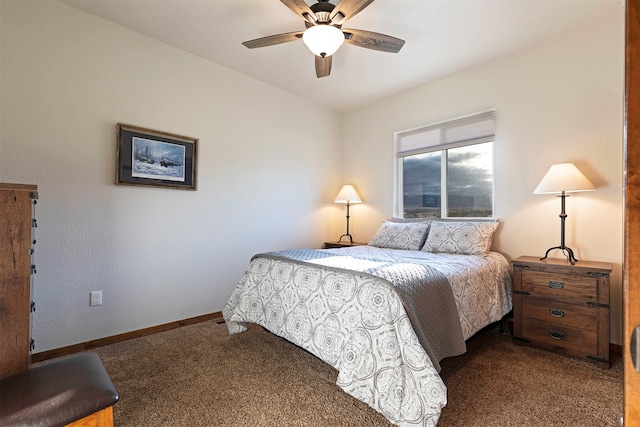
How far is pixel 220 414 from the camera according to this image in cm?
160

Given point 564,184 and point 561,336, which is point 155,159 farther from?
point 561,336

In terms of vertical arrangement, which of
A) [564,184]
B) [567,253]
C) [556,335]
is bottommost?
[556,335]

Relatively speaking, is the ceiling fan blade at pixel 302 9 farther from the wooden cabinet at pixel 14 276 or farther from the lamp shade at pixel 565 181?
the lamp shade at pixel 565 181

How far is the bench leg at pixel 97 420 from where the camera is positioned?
1.04m

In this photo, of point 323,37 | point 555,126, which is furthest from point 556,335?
point 323,37

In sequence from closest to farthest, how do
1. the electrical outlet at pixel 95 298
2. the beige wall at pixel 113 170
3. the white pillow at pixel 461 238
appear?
the beige wall at pixel 113 170
the electrical outlet at pixel 95 298
the white pillow at pixel 461 238

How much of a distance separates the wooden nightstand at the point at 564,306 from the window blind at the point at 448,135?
142 cm

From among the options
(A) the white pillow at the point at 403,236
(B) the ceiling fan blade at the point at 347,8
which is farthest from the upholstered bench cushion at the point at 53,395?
(A) the white pillow at the point at 403,236

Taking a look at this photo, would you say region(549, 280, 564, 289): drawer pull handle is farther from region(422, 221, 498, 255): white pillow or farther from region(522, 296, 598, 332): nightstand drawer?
region(422, 221, 498, 255): white pillow

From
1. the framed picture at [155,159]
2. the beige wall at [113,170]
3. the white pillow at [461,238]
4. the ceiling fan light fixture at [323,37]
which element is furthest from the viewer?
the white pillow at [461,238]

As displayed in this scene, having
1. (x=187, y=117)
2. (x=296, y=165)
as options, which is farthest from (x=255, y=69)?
(x=296, y=165)

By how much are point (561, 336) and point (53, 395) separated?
2.97 metres

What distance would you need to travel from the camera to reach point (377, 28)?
8.23 feet

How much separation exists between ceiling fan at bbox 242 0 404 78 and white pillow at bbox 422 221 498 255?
1.76m
